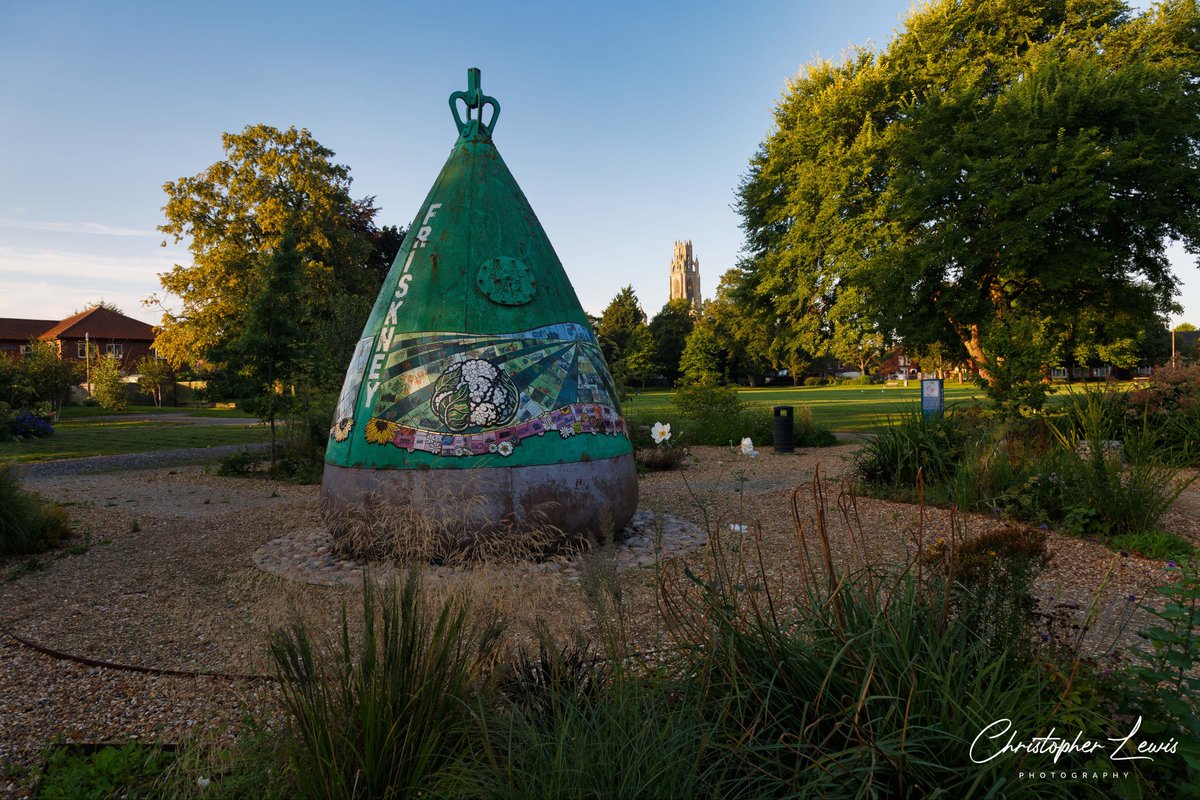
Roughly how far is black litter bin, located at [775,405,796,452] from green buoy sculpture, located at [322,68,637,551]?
32.1ft

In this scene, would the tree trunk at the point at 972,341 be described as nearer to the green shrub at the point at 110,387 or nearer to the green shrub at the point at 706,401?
the green shrub at the point at 706,401

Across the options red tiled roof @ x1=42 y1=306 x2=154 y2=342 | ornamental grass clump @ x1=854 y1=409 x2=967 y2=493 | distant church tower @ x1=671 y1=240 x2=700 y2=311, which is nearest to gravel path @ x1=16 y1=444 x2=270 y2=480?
ornamental grass clump @ x1=854 y1=409 x2=967 y2=493

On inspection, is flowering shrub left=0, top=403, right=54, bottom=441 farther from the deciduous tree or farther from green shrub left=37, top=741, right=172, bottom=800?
the deciduous tree

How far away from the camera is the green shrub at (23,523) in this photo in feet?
23.4

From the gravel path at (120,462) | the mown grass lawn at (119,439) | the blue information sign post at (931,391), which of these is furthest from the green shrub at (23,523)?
the blue information sign post at (931,391)

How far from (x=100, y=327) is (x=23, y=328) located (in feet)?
35.3

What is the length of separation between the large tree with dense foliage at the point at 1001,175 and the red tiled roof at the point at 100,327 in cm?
6026

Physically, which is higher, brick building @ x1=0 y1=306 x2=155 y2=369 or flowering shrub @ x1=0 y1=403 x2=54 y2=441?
brick building @ x1=0 y1=306 x2=155 y2=369

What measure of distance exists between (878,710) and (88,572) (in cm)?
731

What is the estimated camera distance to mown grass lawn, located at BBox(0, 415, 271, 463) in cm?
1778

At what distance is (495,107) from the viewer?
23.7ft

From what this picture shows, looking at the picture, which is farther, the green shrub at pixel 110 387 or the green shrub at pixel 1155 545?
the green shrub at pixel 110 387

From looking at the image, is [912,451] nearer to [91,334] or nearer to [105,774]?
[105,774]

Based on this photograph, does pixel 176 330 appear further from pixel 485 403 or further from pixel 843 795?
pixel 843 795
